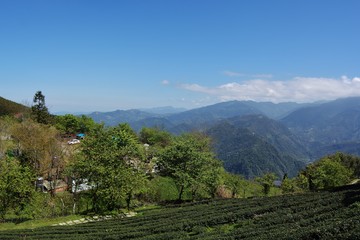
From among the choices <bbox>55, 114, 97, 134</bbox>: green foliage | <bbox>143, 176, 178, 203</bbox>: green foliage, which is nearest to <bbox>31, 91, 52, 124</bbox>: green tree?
<bbox>55, 114, 97, 134</bbox>: green foliage

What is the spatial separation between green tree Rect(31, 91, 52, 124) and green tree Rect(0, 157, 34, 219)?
47634mm

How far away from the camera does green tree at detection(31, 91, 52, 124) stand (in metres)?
83.8

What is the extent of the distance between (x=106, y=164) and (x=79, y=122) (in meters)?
58.5

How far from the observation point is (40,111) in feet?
277

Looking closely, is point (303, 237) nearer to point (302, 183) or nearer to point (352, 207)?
point (352, 207)

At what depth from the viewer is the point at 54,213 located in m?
42.2

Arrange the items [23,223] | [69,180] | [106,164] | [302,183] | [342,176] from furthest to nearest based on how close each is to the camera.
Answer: [302,183] < [342,176] < [69,180] < [106,164] < [23,223]

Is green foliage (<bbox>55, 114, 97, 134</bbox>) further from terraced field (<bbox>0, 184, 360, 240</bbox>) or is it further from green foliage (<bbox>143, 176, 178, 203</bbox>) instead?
terraced field (<bbox>0, 184, 360, 240</bbox>)

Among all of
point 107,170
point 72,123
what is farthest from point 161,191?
point 72,123

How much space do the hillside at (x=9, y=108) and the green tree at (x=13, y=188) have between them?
69.0 m

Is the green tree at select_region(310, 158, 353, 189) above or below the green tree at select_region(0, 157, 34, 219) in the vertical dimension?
below

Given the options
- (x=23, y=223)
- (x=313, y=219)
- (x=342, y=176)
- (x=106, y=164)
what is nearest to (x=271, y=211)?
(x=313, y=219)

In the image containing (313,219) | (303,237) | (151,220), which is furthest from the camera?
(151,220)

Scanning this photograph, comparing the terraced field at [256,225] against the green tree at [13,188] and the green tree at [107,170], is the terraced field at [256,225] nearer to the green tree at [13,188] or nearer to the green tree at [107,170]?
the green tree at [13,188]
